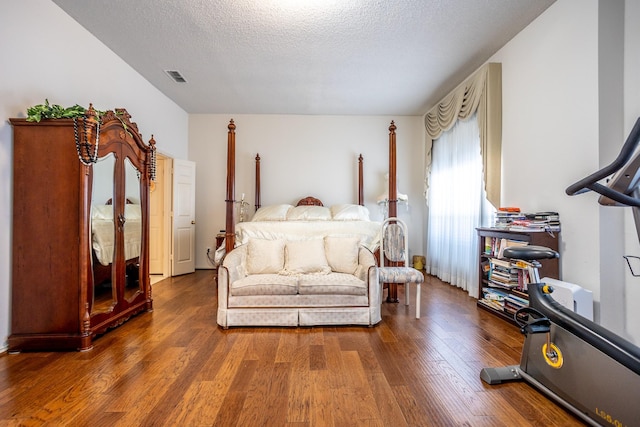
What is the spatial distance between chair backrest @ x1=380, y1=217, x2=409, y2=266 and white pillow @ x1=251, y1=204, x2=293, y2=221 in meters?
1.80

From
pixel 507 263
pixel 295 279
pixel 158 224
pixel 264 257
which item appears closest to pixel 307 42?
pixel 264 257

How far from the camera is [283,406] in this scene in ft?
4.99

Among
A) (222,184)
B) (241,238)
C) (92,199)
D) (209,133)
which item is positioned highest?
(209,133)

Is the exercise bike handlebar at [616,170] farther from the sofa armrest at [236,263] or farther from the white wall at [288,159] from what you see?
the white wall at [288,159]

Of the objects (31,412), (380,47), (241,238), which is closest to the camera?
(31,412)

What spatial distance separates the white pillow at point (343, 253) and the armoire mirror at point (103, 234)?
6.34 ft

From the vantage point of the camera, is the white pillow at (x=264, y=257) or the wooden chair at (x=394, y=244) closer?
the white pillow at (x=264, y=257)

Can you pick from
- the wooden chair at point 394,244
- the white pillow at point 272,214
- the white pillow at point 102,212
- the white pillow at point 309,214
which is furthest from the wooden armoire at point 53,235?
the white pillow at point 309,214

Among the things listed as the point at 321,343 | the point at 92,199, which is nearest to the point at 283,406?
the point at 321,343

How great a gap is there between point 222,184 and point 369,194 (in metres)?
2.62

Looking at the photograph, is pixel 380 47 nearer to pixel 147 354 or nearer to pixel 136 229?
pixel 136 229

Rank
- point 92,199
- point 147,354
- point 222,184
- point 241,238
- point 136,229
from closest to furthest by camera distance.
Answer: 1. point 147,354
2. point 92,199
3. point 136,229
4. point 241,238
5. point 222,184

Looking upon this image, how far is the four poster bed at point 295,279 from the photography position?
2.56 m

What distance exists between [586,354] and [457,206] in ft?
9.16
